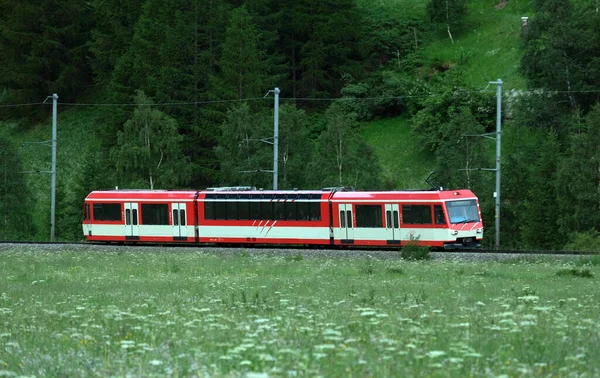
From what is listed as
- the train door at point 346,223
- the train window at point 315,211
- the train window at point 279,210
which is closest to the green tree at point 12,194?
the train window at point 279,210

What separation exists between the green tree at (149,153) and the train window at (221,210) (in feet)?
62.5

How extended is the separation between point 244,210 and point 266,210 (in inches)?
46.7

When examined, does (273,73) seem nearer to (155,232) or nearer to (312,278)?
(155,232)

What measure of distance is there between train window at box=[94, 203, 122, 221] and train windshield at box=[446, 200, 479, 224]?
54.2ft

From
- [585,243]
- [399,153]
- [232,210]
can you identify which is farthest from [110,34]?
[585,243]

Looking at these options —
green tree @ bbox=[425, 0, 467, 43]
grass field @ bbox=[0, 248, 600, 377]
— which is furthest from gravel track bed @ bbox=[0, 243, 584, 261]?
green tree @ bbox=[425, 0, 467, 43]

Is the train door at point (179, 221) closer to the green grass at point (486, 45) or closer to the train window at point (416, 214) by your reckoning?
the train window at point (416, 214)

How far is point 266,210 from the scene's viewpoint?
45.5 meters

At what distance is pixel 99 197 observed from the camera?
50.1 metres

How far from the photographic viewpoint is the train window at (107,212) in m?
49.3

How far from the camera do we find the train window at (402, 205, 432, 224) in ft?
135

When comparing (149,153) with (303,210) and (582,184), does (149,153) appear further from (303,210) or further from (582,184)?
(582,184)

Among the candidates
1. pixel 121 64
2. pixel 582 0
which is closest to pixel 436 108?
pixel 582 0

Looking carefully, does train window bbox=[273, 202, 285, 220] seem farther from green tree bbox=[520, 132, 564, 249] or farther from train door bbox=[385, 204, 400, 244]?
green tree bbox=[520, 132, 564, 249]
